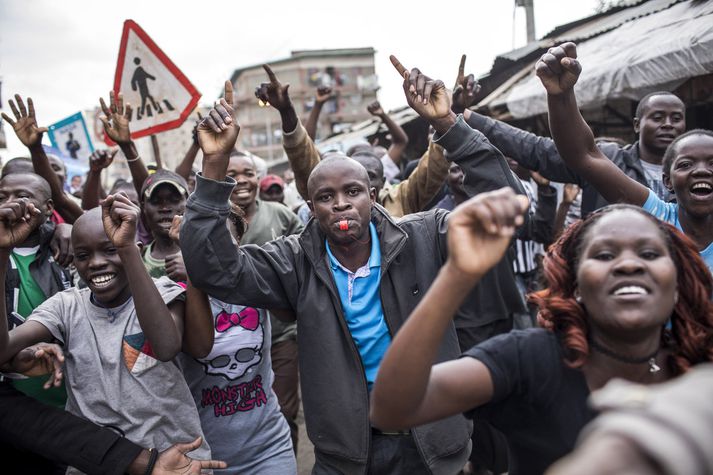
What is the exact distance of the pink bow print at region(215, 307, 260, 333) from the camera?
283 centimetres

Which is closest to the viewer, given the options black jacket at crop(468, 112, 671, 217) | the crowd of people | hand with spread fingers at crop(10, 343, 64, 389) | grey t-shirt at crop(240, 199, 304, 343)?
the crowd of people

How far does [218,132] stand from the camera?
7.93ft

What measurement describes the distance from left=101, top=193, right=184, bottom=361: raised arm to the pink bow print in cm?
46

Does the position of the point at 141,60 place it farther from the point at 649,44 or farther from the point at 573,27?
the point at 573,27

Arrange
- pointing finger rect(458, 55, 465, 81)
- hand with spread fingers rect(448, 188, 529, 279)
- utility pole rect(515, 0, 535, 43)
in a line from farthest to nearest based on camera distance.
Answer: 1. utility pole rect(515, 0, 535, 43)
2. pointing finger rect(458, 55, 465, 81)
3. hand with spread fingers rect(448, 188, 529, 279)

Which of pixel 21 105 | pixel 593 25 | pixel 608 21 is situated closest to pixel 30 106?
pixel 21 105

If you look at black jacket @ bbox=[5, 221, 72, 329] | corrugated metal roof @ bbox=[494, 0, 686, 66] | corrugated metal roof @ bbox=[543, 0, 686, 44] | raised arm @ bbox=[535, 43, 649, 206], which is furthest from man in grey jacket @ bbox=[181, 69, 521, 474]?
corrugated metal roof @ bbox=[494, 0, 686, 66]

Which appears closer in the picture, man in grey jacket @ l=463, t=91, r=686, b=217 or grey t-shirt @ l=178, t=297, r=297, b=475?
grey t-shirt @ l=178, t=297, r=297, b=475

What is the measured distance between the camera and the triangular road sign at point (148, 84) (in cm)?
506

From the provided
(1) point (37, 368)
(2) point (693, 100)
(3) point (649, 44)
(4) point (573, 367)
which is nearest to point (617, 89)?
(3) point (649, 44)

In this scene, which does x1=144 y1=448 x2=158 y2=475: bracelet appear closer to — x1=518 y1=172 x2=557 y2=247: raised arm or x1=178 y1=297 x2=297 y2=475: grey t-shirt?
x1=178 y1=297 x2=297 y2=475: grey t-shirt

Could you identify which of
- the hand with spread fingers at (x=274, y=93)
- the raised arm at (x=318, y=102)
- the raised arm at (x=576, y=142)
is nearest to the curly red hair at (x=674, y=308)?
the raised arm at (x=576, y=142)

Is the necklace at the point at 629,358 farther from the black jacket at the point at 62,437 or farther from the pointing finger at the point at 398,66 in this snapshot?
the black jacket at the point at 62,437

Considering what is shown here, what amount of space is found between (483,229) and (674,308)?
32.4 inches
